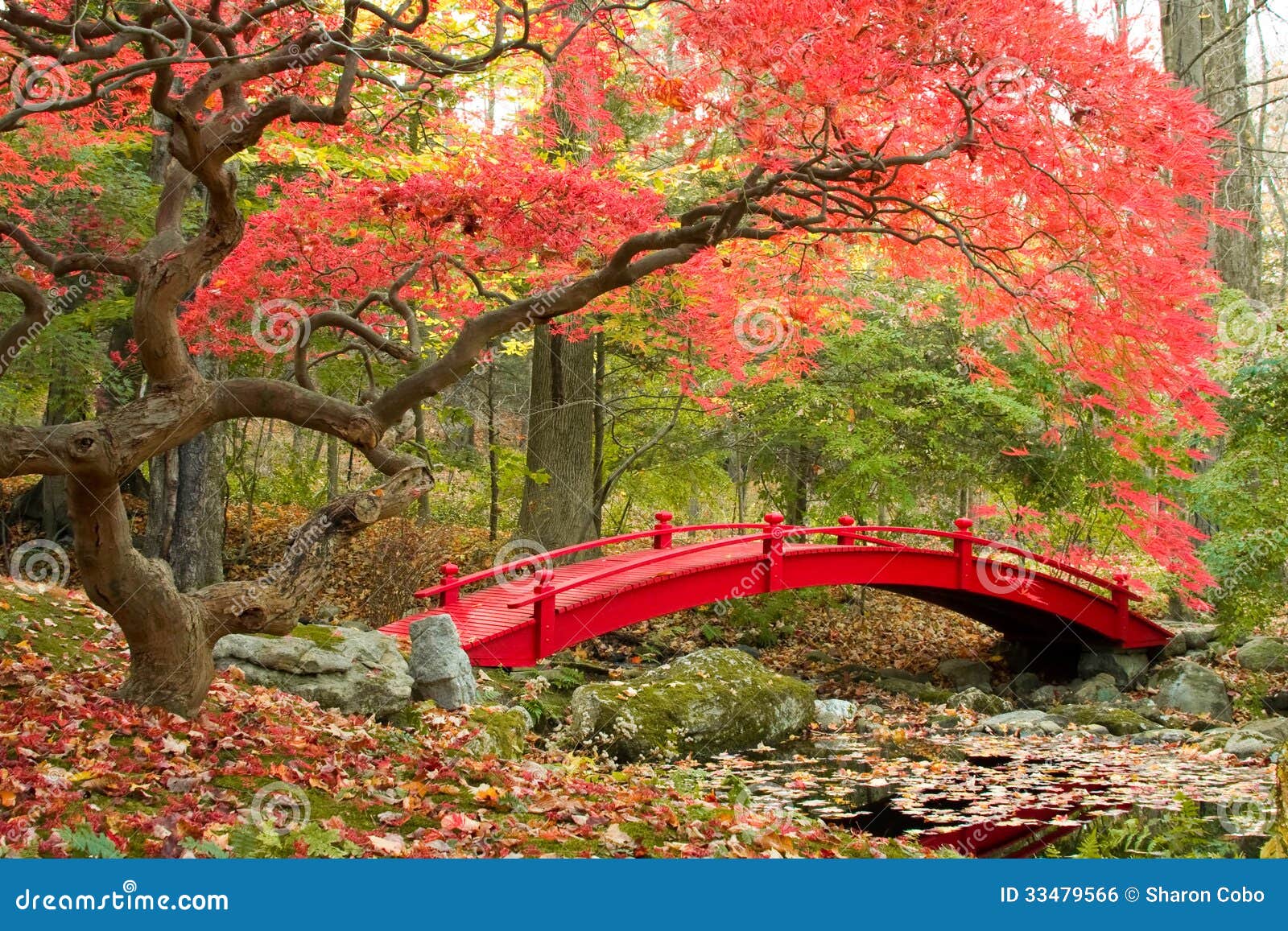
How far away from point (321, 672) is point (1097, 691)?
9.65 m

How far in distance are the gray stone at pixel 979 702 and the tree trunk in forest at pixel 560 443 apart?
14.9 feet

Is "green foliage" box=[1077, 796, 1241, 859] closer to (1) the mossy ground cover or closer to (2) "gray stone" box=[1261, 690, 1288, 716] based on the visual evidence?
(1) the mossy ground cover

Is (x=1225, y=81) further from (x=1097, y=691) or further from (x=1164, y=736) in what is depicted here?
(x=1164, y=736)

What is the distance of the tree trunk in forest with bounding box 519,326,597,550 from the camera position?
12523mm

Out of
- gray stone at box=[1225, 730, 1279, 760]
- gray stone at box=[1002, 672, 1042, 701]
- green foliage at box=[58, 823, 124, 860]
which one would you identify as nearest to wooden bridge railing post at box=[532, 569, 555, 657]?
green foliage at box=[58, 823, 124, 860]

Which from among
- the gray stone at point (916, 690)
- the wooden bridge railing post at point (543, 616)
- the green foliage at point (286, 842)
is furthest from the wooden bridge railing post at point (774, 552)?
the green foliage at point (286, 842)

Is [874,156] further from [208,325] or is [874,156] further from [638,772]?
[208,325]

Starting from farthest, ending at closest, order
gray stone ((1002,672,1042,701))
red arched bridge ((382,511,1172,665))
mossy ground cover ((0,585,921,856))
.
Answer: gray stone ((1002,672,1042,701))
red arched bridge ((382,511,1172,665))
mossy ground cover ((0,585,921,856))

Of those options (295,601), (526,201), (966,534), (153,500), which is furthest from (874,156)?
(153,500)

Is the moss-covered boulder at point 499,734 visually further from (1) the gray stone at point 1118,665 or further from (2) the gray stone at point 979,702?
(1) the gray stone at point 1118,665

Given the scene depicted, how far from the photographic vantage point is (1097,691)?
12820 millimetres

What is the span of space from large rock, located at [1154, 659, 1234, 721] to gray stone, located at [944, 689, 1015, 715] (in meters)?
1.72

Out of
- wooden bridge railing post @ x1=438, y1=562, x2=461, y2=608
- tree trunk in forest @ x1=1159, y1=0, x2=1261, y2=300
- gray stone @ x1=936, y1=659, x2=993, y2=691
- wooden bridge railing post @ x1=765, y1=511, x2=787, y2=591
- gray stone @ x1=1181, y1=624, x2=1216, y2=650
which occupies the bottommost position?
gray stone @ x1=936, y1=659, x2=993, y2=691

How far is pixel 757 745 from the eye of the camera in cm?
925
